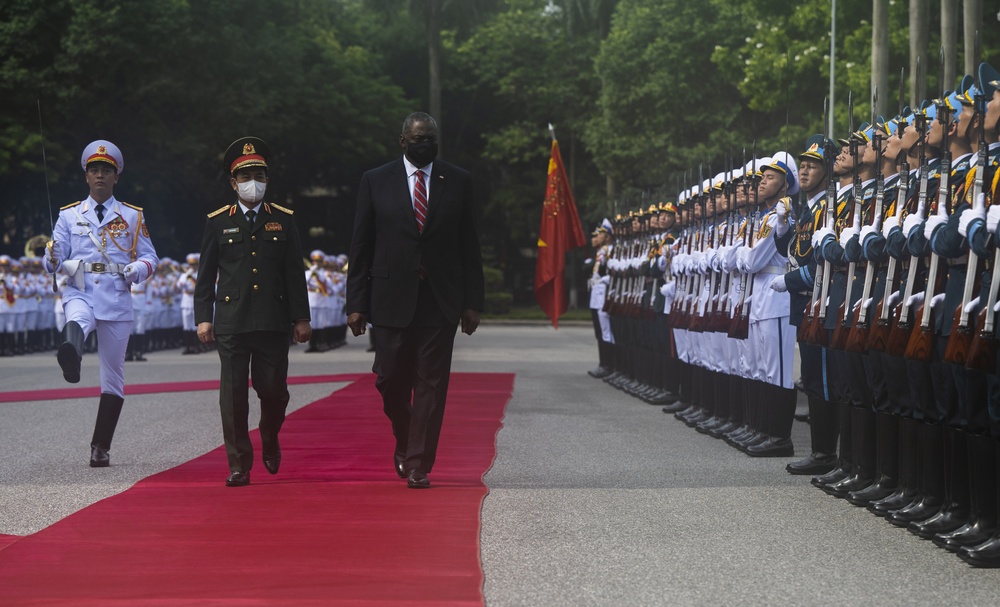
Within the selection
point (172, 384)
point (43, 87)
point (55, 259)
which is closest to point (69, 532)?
point (55, 259)

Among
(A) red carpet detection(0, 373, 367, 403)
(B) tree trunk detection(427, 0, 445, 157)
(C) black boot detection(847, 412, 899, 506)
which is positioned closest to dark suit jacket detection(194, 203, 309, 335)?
(C) black boot detection(847, 412, 899, 506)

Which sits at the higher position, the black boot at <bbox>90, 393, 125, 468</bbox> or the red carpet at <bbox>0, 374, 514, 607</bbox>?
the black boot at <bbox>90, 393, 125, 468</bbox>

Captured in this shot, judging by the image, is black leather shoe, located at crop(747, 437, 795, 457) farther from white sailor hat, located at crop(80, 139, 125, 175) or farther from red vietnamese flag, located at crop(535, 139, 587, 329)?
red vietnamese flag, located at crop(535, 139, 587, 329)

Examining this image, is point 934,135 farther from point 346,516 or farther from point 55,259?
point 55,259

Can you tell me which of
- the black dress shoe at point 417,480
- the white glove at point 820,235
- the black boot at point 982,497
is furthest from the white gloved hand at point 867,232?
the black dress shoe at point 417,480

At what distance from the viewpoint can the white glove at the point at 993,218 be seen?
255 inches

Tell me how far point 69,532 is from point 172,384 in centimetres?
1175

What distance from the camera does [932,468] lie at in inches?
301

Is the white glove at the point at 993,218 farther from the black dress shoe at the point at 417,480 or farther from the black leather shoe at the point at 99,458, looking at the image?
the black leather shoe at the point at 99,458

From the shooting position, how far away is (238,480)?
914cm

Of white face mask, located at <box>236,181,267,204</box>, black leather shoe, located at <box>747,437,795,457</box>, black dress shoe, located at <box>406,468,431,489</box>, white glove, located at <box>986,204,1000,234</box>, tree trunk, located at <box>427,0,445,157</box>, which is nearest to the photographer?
white glove, located at <box>986,204,1000,234</box>

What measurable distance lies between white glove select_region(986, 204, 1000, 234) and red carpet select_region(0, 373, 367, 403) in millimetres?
12023

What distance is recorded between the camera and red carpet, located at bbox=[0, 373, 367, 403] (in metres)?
16.7

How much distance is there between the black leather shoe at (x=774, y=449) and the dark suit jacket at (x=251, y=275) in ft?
11.5
